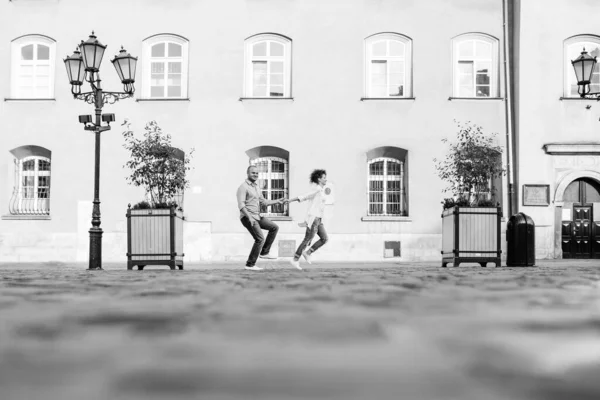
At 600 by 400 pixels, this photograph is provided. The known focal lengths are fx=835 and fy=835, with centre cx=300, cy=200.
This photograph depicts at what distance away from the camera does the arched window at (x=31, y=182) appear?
2112 centimetres

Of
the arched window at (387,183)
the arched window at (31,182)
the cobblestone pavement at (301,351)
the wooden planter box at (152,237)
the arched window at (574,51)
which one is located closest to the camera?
the cobblestone pavement at (301,351)

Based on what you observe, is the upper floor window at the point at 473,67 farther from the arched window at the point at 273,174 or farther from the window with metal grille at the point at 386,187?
the arched window at the point at 273,174

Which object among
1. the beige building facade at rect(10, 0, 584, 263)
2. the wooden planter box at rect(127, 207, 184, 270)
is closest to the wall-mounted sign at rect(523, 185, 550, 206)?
the beige building facade at rect(10, 0, 584, 263)

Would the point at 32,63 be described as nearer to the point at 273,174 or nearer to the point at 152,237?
the point at 273,174

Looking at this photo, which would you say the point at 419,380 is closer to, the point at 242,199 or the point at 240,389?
the point at 240,389

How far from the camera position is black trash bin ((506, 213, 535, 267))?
582 inches

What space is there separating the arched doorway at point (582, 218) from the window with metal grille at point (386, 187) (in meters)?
4.03

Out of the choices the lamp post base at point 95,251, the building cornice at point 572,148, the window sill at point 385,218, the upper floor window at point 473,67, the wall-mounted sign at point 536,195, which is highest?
the upper floor window at point 473,67

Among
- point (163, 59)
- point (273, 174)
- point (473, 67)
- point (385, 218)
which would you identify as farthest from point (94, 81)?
point (473, 67)

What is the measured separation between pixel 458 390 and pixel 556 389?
0.21 meters

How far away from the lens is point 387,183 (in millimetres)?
21062

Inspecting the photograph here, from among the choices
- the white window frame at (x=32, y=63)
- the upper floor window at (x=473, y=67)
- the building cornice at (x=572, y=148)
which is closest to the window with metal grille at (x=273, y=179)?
the upper floor window at (x=473, y=67)

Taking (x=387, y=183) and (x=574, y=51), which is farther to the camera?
(x=387, y=183)

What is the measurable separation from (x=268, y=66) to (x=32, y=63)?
19.8 feet
